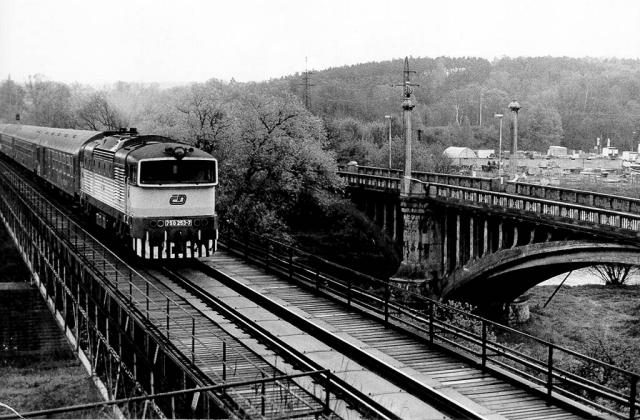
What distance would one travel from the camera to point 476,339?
72.5ft

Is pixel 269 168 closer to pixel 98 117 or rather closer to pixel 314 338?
pixel 314 338

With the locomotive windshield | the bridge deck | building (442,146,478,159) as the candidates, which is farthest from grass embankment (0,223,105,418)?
building (442,146,478,159)

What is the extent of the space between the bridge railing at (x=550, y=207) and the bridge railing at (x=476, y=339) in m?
5.55

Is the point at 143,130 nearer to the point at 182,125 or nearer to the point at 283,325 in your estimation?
the point at 182,125

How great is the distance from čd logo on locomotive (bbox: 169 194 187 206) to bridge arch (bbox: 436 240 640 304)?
53.2 feet

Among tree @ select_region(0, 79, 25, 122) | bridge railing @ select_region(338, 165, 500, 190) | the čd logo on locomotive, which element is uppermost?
tree @ select_region(0, 79, 25, 122)

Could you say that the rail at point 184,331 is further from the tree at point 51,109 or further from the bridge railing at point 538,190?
the tree at point 51,109

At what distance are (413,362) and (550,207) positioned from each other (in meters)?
18.7

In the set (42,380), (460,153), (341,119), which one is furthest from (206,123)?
(341,119)

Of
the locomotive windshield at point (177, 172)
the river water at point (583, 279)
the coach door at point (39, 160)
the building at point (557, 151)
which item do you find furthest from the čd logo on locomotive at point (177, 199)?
the building at point (557, 151)

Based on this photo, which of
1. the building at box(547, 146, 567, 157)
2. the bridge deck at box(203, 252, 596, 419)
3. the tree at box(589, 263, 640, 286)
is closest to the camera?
the bridge deck at box(203, 252, 596, 419)

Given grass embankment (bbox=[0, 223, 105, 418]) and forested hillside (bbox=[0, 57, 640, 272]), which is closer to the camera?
grass embankment (bbox=[0, 223, 105, 418])

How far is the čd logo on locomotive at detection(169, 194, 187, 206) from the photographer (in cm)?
3055

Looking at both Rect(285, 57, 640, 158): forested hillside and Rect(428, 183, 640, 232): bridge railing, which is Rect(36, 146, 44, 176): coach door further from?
Rect(285, 57, 640, 158): forested hillside
